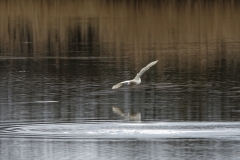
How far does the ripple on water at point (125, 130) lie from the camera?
571 inches

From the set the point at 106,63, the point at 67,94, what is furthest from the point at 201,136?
the point at 106,63

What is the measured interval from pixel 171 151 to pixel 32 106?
17.9ft

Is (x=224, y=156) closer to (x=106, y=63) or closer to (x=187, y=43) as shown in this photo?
(x=106, y=63)

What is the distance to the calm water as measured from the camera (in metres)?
13.9

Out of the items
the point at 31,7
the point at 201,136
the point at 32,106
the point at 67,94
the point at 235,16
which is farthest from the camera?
the point at 31,7

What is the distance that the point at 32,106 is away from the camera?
59.8 feet

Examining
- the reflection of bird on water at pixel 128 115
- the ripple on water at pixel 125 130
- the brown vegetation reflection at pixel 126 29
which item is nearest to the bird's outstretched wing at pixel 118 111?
the reflection of bird on water at pixel 128 115

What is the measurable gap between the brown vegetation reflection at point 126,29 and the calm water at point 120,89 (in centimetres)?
5

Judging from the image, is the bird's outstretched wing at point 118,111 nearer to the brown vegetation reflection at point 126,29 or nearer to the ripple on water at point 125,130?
the ripple on water at point 125,130

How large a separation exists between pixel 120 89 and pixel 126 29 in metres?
17.0

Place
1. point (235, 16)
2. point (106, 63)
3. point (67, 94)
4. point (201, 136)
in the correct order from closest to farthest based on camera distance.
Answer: point (201, 136), point (67, 94), point (106, 63), point (235, 16)

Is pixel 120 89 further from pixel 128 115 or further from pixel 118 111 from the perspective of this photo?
pixel 128 115

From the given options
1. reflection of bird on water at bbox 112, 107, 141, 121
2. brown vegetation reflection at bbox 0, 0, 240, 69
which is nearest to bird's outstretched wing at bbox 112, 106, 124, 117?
reflection of bird on water at bbox 112, 107, 141, 121

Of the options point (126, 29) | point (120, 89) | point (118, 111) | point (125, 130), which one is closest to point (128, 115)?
point (118, 111)
